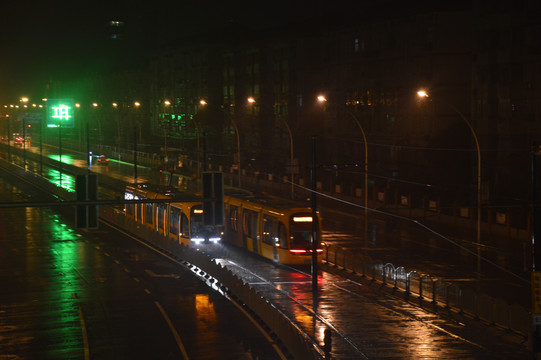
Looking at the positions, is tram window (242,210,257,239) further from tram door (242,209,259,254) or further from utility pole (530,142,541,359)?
utility pole (530,142,541,359)

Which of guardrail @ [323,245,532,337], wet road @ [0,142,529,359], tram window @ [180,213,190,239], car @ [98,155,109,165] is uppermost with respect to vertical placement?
car @ [98,155,109,165]

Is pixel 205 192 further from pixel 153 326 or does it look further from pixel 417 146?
pixel 417 146

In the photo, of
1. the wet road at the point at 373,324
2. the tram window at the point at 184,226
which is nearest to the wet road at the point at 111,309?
the tram window at the point at 184,226

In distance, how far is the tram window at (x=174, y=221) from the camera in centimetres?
4222

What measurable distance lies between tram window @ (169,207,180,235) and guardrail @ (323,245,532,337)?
8.81 meters

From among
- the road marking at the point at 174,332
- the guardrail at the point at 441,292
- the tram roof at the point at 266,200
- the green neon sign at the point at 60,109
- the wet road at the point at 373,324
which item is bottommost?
the road marking at the point at 174,332

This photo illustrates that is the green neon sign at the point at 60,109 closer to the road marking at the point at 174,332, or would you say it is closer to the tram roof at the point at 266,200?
the tram roof at the point at 266,200

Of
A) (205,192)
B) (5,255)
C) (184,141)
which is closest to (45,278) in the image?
(5,255)

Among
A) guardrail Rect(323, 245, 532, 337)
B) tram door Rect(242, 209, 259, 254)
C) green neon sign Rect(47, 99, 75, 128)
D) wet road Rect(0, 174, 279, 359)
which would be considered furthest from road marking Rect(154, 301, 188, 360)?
green neon sign Rect(47, 99, 75, 128)

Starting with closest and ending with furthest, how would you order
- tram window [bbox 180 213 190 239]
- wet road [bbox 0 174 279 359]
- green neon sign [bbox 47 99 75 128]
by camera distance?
wet road [bbox 0 174 279 359] < tram window [bbox 180 213 190 239] < green neon sign [bbox 47 99 75 128]

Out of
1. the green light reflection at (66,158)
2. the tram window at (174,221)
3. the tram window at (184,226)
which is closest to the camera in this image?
the tram window at (184,226)

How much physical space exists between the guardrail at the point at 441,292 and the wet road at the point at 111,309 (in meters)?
6.75

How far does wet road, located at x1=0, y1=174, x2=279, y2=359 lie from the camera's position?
910 inches

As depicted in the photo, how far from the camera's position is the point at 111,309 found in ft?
94.8
